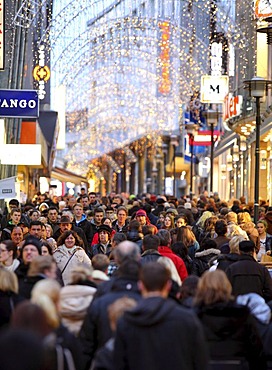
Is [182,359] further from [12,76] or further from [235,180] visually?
[235,180]

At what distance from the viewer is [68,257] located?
15406 millimetres

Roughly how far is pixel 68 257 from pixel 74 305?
542 cm

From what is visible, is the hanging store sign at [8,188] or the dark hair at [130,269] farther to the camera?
the hanging store sign at [8,188]

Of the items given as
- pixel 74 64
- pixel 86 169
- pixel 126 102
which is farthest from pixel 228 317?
pixel 86 169

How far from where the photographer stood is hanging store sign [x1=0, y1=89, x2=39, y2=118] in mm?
22750

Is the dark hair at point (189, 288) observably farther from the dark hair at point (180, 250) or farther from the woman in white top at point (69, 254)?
the dark hair at point (180, 250)

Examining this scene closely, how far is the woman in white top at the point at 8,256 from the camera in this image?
12.5m

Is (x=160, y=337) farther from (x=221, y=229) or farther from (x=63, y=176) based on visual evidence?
(x=63, y=176)

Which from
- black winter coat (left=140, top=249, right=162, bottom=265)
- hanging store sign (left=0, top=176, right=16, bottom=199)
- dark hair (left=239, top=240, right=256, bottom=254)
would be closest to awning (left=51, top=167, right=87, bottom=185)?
hanging store sign (left=0, top=176, right=16, bottom=199)

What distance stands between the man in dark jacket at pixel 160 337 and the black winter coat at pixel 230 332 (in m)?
1.41

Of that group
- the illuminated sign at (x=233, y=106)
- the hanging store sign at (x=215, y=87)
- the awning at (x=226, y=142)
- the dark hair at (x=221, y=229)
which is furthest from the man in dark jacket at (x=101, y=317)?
the awning at (x=226, y=142)

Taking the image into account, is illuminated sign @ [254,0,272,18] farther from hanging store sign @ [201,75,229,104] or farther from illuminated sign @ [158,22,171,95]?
illuminated sign @ [158,22,171,95]

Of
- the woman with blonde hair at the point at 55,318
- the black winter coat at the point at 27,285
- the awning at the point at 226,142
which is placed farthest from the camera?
the awning at the point at 226,142

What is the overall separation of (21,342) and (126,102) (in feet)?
260
